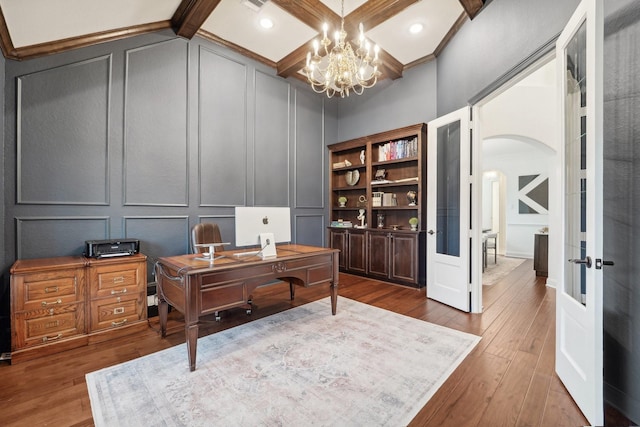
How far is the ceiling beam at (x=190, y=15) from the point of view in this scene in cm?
287

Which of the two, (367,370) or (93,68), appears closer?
(367,370)

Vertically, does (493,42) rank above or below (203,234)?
above

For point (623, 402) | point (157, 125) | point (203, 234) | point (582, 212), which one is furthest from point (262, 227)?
point (623, 402)

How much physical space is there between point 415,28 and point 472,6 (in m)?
0.79

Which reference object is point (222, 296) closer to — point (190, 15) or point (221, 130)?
point (221, 130)

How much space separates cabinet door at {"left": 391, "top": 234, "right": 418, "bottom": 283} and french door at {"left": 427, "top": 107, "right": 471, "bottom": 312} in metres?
0.33

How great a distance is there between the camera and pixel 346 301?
11.5 feet

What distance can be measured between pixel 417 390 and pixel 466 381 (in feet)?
1.27

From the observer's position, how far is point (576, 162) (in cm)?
174

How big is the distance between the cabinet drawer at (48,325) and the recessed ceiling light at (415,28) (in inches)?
181

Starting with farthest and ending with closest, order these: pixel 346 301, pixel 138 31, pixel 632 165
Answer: pixel 346 301
pixel 138 31
pixel 632 165

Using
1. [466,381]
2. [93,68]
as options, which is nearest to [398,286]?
[466,381]

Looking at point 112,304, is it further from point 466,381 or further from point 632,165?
point 632,165

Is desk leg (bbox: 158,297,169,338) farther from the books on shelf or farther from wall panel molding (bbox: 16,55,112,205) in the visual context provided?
the books on shelf
